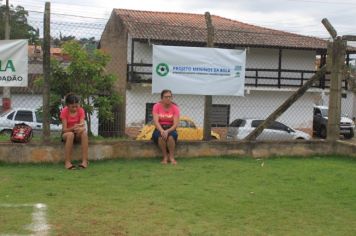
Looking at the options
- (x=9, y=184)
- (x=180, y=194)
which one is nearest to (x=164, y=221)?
(x=180, y=194)

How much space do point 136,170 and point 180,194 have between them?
161 centimetres

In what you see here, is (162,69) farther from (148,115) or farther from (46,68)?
(148,115)

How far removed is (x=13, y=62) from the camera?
853 centimetres

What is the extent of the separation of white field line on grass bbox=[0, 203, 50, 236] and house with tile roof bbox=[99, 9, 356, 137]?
59.3 ft

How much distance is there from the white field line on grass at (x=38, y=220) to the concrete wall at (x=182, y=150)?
2621 mm

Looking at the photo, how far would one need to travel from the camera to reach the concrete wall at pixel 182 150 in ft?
27.5

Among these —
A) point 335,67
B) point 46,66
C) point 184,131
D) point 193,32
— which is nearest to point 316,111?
point 193,32

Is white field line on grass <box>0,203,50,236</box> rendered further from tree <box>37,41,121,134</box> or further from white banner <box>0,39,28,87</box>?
tree <box>37,41,121,134</box>

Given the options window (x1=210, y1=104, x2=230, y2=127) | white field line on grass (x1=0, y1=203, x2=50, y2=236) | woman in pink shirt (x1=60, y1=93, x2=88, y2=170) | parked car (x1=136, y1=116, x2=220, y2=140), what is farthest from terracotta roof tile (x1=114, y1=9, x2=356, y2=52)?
white field line on grass (x1=0, y1=203, x2=50, y2=236)

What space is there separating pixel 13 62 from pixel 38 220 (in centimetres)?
394

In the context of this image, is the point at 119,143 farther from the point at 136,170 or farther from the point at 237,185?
the point at 237,185

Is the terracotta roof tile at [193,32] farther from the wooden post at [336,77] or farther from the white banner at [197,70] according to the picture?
the white banner at [197,70]

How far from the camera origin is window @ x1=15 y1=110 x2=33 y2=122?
21.8 m

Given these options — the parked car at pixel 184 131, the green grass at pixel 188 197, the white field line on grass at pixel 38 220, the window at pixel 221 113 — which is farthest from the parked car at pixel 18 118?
the white field line on grass at pixel 38 220
